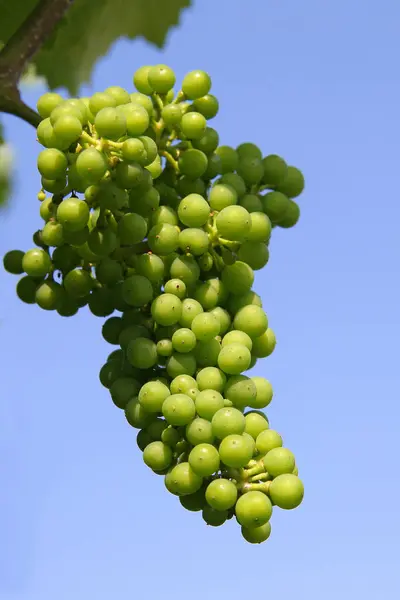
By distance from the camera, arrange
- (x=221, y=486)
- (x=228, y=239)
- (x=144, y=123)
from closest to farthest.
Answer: (x=221, y=486), (x=144, y=123), (x=228, y=239)

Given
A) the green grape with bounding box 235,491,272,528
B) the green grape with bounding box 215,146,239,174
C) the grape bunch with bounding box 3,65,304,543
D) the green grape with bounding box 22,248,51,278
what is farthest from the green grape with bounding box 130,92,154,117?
the green grape with bounding box 235,491,272,528

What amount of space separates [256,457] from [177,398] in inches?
10.0

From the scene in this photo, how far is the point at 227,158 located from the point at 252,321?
517 mm

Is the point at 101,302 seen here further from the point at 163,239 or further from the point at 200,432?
the point at 200,432

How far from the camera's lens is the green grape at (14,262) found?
2611mm

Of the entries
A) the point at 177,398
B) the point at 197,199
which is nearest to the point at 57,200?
the point at 197,199

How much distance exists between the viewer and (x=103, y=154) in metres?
2.20

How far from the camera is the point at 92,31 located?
2.95m

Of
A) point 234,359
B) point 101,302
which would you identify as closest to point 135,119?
point 101,302

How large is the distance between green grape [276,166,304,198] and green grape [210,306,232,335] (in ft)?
1.76

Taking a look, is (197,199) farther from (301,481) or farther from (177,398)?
(301,481)

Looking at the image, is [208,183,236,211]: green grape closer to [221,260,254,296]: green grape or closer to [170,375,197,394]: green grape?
[221,260,254,296]: green grape

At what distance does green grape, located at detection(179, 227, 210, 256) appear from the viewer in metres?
2.34

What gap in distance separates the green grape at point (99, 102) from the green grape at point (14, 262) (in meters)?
0.52
